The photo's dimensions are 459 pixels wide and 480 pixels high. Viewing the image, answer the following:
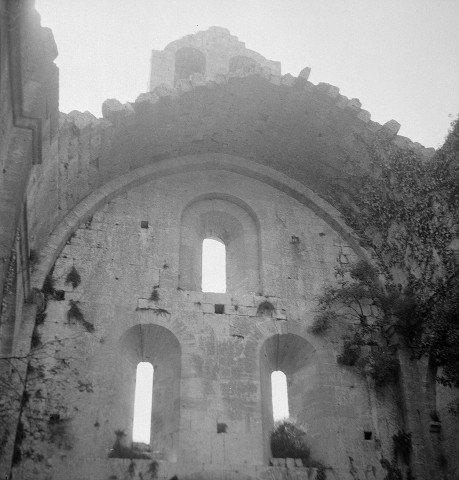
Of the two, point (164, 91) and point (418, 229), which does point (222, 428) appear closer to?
point (418, 229)

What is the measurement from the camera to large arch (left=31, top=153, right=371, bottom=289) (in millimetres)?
11203

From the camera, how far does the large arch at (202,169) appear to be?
11203 mm

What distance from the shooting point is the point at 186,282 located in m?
11.2

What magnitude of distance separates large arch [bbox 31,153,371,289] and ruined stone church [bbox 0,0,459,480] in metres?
0.04

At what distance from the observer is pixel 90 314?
10.1 meters

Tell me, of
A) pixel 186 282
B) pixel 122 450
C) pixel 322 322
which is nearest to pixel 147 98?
pixel 186 282

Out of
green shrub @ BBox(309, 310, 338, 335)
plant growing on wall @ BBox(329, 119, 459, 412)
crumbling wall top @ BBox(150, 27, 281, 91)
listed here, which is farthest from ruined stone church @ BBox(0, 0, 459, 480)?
crumbling wall top @ BBox(150, 27, 281, 91)

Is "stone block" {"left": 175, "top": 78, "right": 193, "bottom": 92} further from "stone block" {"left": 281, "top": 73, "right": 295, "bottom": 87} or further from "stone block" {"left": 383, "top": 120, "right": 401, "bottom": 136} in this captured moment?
"stone block" {"left": 383, "top": 120, "right": 401, "bottom": 136}

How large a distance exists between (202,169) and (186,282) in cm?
265

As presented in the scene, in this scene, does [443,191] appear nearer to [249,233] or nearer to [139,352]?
[249,233]

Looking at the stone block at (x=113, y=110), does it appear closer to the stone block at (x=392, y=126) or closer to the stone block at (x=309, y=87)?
the stone block at (x=309, y=87)

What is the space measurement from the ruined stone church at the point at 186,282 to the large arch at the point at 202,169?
1.5 inches

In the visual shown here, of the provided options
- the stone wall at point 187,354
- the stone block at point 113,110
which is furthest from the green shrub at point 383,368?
the stone block at point 113,110

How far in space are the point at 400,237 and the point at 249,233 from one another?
282 cm
